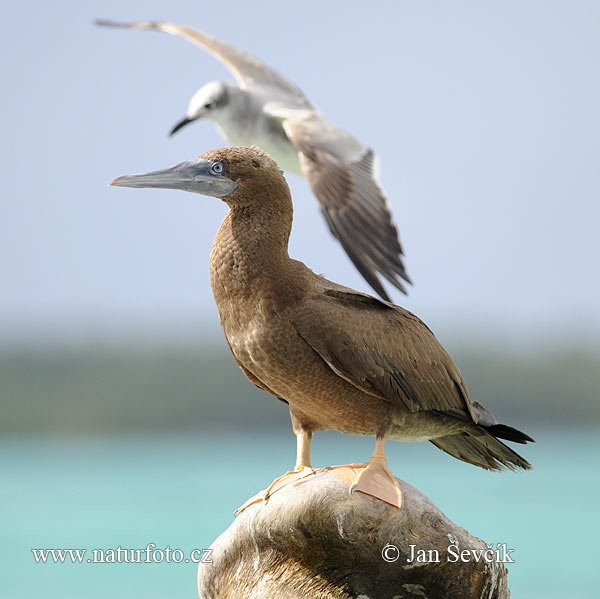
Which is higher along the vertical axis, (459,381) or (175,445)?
(459,381)

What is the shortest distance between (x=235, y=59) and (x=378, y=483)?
700 cm

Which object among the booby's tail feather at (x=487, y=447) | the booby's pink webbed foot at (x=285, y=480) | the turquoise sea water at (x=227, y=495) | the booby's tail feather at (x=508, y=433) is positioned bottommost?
the turquoise sea water at (x=227, y=495)

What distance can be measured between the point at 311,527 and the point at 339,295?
1120mm

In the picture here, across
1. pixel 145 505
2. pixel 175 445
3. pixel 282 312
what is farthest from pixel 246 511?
pixel 175 445

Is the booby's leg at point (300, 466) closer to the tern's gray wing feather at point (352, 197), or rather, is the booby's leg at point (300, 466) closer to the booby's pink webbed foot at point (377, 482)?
the booby's pink webbed foot at point (377, 482)

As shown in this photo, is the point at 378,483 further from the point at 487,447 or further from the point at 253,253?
the point at 253,253

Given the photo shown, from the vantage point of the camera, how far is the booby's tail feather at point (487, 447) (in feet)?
15.7

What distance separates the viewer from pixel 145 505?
30.1m

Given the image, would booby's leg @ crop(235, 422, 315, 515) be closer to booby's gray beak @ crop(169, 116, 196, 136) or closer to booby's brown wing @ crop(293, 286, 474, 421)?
booby's brown wing @ crop(293, 286, 474, 421)

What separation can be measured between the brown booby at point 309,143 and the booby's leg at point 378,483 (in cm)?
96

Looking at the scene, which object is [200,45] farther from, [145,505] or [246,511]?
[145,505]

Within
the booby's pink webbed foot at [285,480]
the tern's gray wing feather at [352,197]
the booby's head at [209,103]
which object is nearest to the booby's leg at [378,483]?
the booby's pink webbed foot at [285,480]

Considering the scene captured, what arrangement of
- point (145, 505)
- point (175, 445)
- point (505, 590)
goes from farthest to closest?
point (175, 445) → point (145, 505) → point (505, 590)

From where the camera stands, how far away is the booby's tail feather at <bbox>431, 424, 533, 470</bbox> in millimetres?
4797
